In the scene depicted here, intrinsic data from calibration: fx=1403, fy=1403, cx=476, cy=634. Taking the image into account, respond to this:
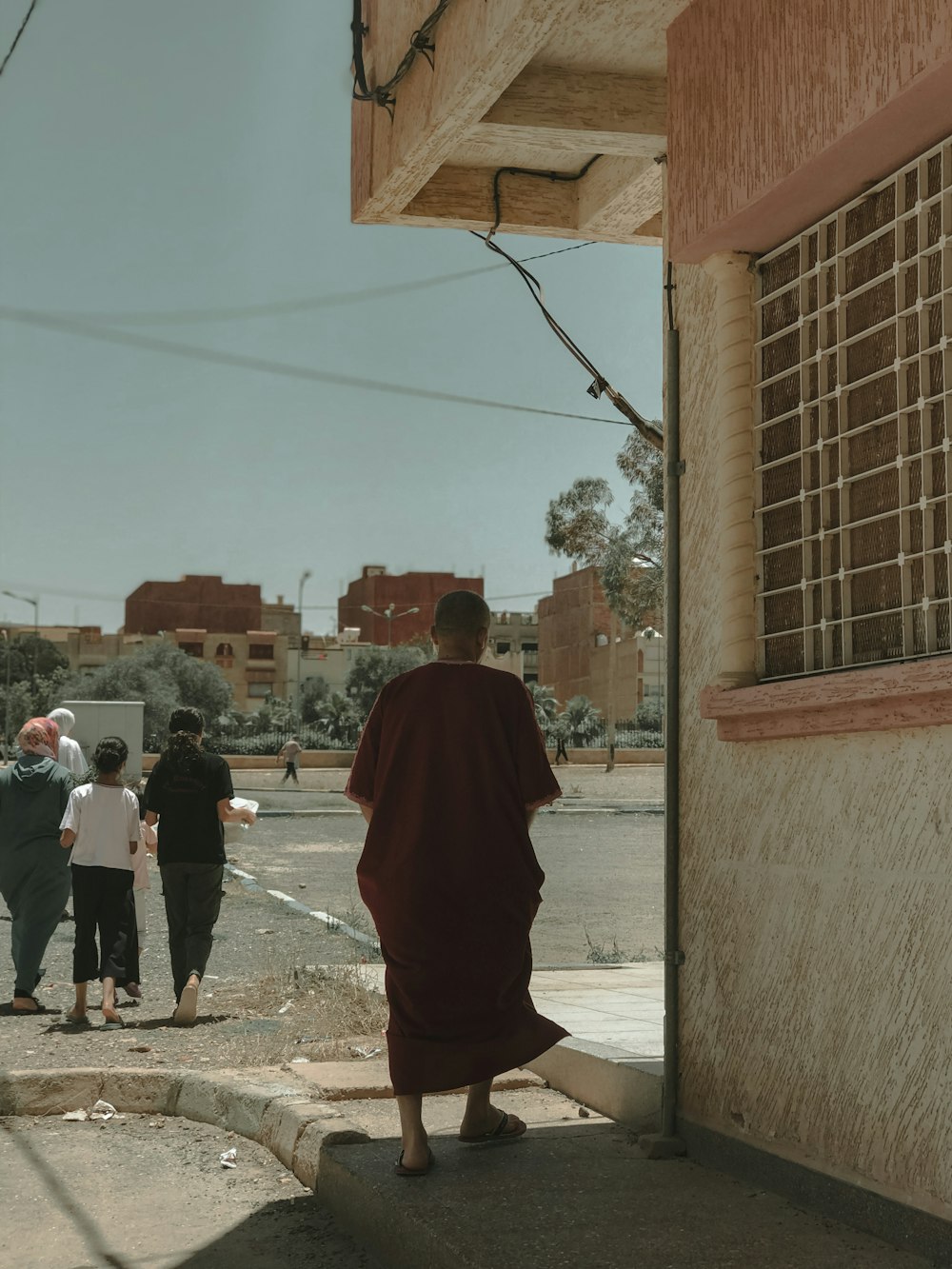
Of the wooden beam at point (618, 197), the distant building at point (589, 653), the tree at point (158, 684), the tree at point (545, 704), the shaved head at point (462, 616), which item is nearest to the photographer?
the shaved head at point (462, 616)

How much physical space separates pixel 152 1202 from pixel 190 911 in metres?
3.27

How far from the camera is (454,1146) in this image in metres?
4.60

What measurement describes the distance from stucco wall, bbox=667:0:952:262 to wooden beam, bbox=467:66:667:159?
1.08 meters

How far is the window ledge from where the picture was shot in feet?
10.9

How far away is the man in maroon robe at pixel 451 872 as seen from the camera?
4250 millimetres

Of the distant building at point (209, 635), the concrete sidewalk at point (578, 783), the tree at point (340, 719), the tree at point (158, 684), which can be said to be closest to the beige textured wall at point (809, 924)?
the concrete sidewalk at point (578, 783)

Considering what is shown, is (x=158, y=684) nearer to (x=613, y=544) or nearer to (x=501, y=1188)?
(x=613, y=544)

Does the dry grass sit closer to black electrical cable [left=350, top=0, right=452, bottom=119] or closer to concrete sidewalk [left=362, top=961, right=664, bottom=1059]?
concrete sidewalk [left=362, top=961, right=664, bottom=1059]

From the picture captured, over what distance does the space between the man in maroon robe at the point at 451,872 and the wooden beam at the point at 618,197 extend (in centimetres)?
357

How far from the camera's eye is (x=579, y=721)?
243ft

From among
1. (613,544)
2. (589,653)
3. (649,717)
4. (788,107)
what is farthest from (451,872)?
(589,653)

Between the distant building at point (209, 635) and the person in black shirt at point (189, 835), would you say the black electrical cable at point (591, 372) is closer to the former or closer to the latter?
the person in black shirt at point (189, 835)

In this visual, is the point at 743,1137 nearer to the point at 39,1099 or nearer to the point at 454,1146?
the point at 454,1146

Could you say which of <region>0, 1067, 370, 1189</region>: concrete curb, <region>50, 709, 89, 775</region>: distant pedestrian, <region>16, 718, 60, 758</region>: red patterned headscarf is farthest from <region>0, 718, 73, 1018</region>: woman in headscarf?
<region>0, 1067, 370, 1189</region>: concrete curb
